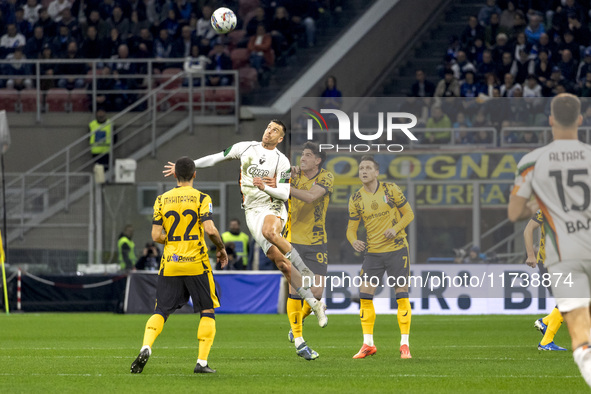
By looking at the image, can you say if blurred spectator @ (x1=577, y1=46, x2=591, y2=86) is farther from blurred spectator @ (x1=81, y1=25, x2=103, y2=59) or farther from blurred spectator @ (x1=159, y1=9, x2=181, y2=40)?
blurred spectator @ (x1=81, y1=25, x2=103, y2=59)

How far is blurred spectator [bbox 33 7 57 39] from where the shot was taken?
3222 centimetres

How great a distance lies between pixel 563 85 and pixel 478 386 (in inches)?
726

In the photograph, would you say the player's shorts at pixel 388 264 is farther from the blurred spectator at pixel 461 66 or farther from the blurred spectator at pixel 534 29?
the blurred spectator at pixel 534 29

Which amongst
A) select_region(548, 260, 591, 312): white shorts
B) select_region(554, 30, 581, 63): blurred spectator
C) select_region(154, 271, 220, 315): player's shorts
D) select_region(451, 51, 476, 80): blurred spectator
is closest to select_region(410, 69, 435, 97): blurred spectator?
select_region(451, 51, 476, 80): blurred spectator

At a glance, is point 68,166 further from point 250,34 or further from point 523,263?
point 523,263

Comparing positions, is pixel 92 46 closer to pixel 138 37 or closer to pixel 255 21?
pixel 138 37

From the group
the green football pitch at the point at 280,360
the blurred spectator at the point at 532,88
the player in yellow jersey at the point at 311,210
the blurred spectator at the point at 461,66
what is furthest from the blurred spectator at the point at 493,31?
the player in yellow jersey at the point at 311,210

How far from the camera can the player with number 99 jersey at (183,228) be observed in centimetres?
1038

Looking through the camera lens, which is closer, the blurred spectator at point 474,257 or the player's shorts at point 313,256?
the player's shorts at point 313,256

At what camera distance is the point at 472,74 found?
27.5 meters

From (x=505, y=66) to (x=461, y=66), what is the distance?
1222 mm

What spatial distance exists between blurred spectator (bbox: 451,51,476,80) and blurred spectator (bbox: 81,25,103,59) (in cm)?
1002

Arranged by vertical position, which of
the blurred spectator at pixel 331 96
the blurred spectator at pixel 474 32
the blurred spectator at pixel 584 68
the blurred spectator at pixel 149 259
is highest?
the blurred spectator at pixel 474 32

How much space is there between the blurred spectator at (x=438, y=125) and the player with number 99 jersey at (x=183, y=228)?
573 inches
